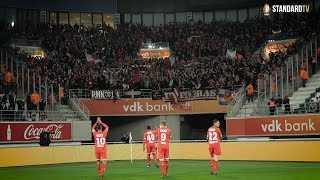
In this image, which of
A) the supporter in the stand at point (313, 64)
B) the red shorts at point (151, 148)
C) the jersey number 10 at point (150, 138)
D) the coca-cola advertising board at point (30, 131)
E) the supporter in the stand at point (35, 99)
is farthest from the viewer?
the supporter in the stand at point (313, 64)

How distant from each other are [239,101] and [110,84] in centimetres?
1042

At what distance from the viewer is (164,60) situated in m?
50.6

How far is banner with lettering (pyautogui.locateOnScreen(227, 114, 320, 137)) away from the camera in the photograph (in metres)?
36.2

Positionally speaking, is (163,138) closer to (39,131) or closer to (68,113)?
(39,131)

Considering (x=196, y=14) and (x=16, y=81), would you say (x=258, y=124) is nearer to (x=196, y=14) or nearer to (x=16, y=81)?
(x=16, y=81)

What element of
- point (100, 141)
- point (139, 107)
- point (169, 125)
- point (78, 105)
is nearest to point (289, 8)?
point (169, 125)

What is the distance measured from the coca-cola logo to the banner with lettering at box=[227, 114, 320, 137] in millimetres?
11776

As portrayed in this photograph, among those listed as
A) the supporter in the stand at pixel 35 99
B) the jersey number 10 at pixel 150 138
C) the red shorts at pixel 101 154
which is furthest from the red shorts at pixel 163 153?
the supporter in the stand at pixel 35 99

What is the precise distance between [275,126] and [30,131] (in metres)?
16.0

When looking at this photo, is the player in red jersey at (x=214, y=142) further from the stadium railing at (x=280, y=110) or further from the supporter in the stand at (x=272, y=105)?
the supporter in the stand at (x=272, y=105)

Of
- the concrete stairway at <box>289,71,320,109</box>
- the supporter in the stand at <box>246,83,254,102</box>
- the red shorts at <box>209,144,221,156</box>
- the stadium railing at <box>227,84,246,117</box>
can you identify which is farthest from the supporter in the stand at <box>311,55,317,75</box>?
the red shorts at <box>209,144,221,156</box>

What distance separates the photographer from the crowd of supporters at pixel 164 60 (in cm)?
4584

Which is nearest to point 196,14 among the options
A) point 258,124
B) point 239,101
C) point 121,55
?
point 121,55

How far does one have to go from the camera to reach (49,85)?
43.5 m
